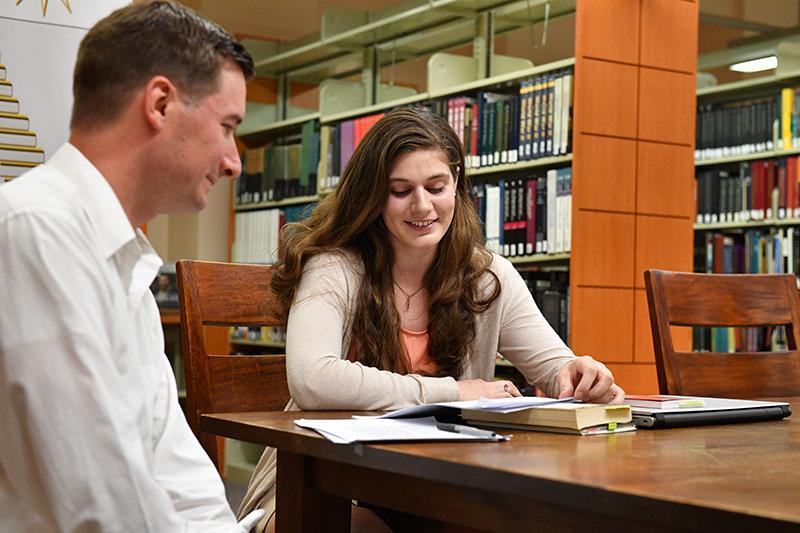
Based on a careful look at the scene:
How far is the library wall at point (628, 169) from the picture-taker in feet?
14.0

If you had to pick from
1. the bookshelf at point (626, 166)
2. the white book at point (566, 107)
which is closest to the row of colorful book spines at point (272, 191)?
the bookshelf at point (626, 166)

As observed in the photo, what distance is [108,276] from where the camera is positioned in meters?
1.06

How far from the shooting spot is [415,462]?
1188 mm

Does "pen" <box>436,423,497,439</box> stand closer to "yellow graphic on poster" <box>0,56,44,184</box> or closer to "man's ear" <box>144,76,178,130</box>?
"man's ear" <box>144,76,178,130</box>

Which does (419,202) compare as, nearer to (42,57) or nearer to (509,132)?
(42,57)

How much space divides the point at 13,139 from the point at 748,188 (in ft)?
12.5

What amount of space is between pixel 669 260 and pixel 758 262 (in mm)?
1213

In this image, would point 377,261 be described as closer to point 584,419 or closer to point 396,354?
point 396,354

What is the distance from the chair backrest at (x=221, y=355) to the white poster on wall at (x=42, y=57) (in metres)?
1.11

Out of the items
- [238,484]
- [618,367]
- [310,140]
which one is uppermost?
[310,140]

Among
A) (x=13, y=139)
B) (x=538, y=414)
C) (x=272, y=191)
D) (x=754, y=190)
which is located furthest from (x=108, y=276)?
(x=272, y=191)

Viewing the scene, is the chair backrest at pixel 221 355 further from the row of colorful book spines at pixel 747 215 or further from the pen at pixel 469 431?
the row of colorful book spines at pixel 747 215

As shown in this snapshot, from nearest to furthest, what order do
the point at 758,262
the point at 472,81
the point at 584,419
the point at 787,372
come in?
the point at 584,419
the point at 787,372
the point at 472,81
the point at 758,262

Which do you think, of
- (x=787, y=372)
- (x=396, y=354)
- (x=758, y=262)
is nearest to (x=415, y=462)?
(x=396, y=354)
